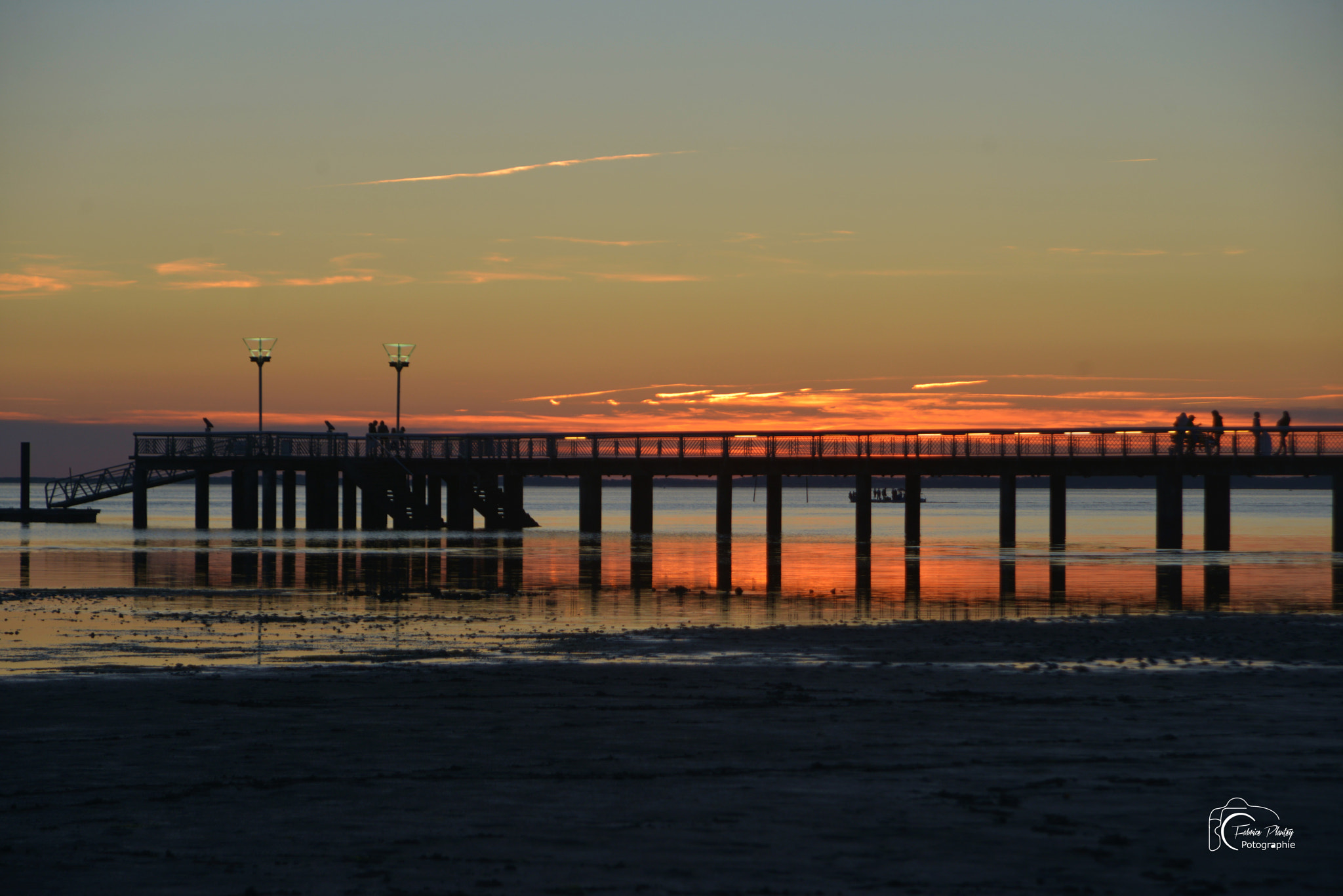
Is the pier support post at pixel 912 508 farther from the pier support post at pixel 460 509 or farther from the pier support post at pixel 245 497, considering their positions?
the pier support post at pixel 245 497

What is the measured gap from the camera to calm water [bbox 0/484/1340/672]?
20.4 m

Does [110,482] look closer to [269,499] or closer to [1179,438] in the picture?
[269,499]

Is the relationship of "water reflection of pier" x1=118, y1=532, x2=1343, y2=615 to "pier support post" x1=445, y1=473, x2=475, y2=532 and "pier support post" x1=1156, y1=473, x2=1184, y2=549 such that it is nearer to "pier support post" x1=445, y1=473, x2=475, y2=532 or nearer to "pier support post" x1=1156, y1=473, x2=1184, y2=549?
"pier support post" x1=1156, y1=473, x2=1184, y2=549

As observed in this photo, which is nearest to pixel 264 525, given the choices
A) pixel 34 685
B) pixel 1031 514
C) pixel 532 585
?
pixel 532 585

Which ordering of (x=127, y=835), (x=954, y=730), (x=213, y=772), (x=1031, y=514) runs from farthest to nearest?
(x=1031, y=514)
(x=954, y=730)
(x=213, y=772)
(x=127, y=835)

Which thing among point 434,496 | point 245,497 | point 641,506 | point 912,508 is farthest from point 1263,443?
point 245,497

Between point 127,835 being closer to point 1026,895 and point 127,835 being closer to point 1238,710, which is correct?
point 1026,895

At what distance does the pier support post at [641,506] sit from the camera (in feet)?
203

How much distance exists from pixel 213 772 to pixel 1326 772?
8389 millimetres

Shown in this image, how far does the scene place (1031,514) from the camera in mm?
125750

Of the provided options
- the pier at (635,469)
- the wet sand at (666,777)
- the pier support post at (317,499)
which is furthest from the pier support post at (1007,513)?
the wet sand at (666,777)

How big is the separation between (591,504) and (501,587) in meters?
31.8

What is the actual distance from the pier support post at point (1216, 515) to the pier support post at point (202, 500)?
43.3m

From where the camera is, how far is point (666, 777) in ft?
35.2
